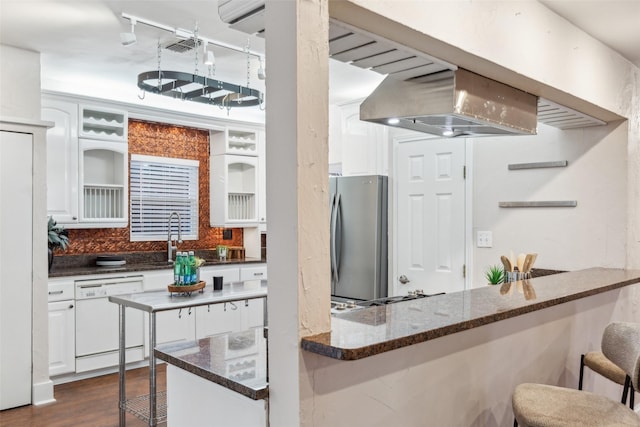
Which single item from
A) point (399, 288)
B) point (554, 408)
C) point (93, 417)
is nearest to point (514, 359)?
point (554, 408)

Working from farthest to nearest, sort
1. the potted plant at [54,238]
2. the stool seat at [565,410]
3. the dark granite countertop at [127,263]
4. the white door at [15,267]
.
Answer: the dark granite countertop at [127,263] < the potted plant at [54,238] < the white door at [15,267] < the stool seat at [565,410]

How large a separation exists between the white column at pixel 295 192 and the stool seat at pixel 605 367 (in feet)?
5.43

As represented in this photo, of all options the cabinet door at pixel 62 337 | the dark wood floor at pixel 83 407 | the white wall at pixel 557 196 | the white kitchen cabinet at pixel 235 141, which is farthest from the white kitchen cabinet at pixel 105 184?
the white wall at pixel 557 196

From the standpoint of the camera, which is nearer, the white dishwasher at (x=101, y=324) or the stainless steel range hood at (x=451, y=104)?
the stainless steel range hood at (x=451, y=104)

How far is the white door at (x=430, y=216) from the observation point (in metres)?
4.11

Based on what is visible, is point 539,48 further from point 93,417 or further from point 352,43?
point 93,417

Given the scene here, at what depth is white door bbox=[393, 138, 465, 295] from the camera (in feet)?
13.5

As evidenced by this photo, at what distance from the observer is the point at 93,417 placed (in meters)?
3.53

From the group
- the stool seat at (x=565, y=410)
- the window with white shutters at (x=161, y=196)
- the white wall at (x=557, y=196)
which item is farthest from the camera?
the window with white shutters at (x=161, y=196)

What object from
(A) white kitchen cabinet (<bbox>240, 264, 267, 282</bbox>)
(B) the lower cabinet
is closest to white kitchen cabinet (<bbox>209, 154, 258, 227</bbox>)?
(A) white kitchen cabinet (<bbox>240, 264, 267, 282</bbox>)

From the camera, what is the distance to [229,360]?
70.8 inches

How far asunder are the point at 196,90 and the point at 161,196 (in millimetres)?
2381

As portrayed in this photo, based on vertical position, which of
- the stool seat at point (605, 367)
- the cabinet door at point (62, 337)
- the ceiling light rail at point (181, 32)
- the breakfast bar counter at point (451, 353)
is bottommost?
the cabinet door at point (62, 337)

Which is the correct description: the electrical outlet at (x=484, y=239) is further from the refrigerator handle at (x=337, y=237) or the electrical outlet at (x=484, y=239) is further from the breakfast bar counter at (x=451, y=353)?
the refrigerator handle at (x=337, y=237)
